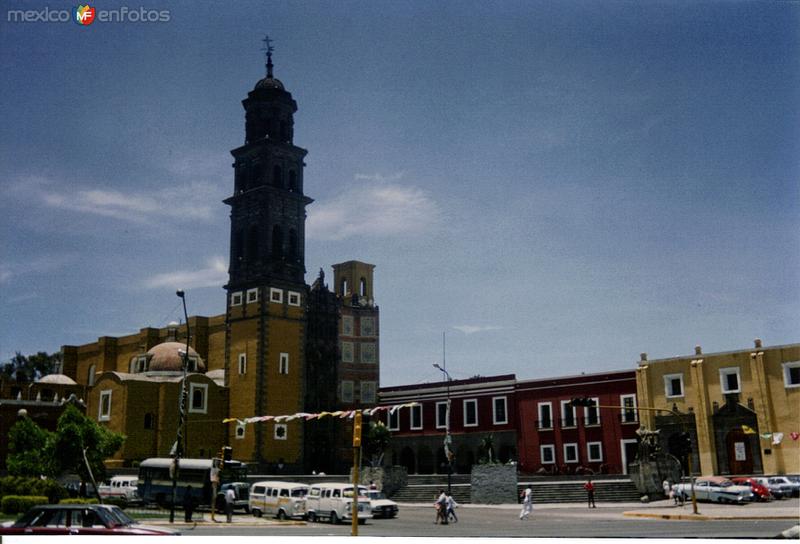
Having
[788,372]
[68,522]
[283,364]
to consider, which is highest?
[283,364]

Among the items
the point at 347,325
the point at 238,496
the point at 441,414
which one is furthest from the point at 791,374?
the point at 347,325

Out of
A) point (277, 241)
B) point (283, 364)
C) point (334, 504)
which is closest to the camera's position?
point (334, 504)

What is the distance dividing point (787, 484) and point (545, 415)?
70.3 feet

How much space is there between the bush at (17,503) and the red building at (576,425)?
34071 millimetres

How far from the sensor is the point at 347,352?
71438 millimetres

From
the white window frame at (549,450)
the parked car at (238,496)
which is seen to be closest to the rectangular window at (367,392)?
the white window frame at (549,450)

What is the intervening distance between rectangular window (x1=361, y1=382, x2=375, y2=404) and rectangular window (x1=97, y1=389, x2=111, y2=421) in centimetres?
2118

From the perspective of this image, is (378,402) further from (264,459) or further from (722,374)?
(722,374)

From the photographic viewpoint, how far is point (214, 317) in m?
68.1

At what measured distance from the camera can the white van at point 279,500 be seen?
3584 cm

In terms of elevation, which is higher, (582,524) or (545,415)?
(545,415)

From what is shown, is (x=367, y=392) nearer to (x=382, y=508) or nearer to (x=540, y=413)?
(x=540, y=413)

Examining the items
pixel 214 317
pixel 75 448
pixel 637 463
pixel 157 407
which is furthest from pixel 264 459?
pixel 637 463

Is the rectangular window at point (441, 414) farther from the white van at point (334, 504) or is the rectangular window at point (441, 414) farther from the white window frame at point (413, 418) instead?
the white van at point (334, 504)
